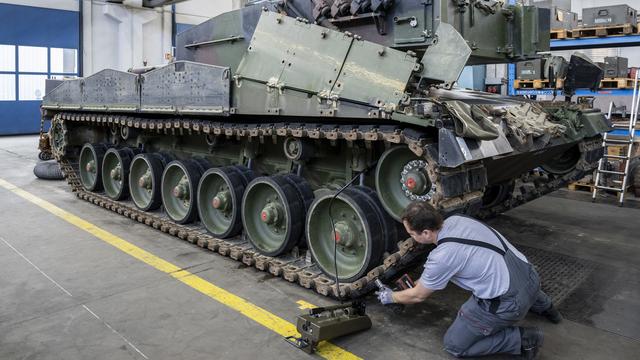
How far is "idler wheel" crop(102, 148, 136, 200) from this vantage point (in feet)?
27.8

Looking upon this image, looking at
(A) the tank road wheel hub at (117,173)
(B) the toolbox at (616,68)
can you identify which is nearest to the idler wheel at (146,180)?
(A) the tank road wheel hub at (117,173)

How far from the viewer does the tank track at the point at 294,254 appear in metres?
4.54

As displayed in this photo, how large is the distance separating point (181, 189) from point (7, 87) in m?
16.3

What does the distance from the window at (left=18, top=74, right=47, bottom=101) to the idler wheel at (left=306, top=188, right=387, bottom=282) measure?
18.6m

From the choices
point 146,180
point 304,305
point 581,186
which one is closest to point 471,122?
point 304,305

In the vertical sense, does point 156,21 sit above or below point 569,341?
above

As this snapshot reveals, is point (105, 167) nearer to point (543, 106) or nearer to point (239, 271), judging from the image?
point (239, 271)

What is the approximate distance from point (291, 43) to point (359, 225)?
1.94 metres

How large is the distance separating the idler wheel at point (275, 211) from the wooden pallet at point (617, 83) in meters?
7.40

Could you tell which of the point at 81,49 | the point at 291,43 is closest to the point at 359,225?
the point at 291,43

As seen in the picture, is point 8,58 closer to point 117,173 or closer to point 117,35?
point 117,35

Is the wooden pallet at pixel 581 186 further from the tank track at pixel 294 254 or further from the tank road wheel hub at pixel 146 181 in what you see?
the tank road wheel hub at pixel 146 181

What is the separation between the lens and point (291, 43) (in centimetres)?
547

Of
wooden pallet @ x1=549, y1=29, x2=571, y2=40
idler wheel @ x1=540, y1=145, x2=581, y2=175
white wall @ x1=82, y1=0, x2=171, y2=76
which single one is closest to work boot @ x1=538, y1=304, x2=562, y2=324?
idler wheel @ x1=540, y1=145, x2=581, y2=175
